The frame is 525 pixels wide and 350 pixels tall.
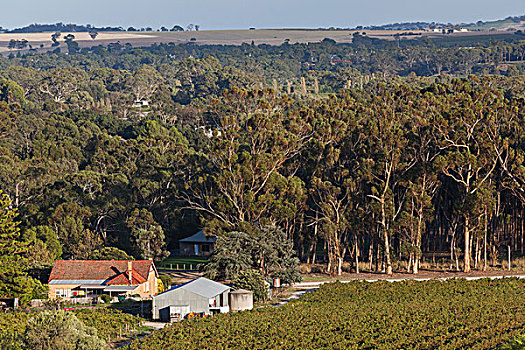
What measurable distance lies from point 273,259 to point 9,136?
5979 centimetres

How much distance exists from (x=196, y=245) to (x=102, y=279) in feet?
59.7

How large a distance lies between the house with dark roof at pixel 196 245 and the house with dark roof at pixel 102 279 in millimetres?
15766

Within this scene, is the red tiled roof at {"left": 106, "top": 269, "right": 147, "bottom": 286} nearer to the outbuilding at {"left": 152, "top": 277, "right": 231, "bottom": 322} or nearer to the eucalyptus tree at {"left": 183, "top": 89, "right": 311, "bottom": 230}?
the outbuilding at {"left": 152, "top": 277, "right": 231, "bottom": 322}

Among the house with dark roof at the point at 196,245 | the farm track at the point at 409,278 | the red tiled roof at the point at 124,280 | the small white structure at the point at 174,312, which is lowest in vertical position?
the small white structure at the point at 174,312

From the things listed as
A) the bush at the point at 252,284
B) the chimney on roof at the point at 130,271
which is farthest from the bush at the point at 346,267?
the chimney on roof at the point at 130,271

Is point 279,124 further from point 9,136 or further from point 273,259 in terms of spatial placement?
point 9,136

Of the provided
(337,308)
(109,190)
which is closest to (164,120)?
(109,190)

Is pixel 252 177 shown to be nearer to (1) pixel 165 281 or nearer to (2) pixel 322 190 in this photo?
(2) pixel 322 190

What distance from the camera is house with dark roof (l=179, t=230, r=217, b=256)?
76.2 m

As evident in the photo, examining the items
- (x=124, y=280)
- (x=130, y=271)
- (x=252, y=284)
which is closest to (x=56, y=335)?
(x=252, y=284)

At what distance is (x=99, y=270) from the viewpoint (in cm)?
6031

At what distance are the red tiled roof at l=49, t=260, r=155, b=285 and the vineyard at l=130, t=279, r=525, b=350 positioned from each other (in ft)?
38.3

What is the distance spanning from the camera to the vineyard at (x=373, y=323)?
39.8 meters

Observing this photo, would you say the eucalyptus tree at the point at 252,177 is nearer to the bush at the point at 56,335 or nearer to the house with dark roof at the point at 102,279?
the house with dark roof at the point at 102,279
